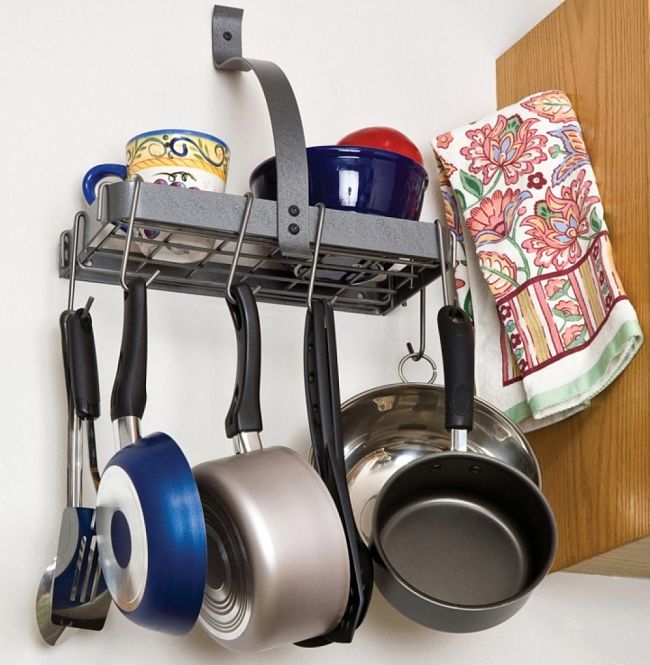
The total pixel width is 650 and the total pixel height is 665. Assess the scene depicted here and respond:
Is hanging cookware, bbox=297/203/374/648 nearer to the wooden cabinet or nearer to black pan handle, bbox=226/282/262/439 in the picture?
black pan handle, bbox=226/282/262/439

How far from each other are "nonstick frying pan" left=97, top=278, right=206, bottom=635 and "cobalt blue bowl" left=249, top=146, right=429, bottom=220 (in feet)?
0.87

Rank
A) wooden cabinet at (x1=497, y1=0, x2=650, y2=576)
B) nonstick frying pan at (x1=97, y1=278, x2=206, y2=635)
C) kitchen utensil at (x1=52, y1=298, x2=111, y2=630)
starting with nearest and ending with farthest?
nonstick frying pan at (x1=97, y1=278, x2=206, y2=635) → kitchen utensil at (x1=52, y1=298, x2=111, y2=630) → wooden cabinet at (x1=497, y1=0, x2=650, y2=576)

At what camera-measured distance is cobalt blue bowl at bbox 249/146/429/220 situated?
87 cm

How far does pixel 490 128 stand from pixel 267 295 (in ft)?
1.00

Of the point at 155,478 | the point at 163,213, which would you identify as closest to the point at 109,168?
the point at 163,213

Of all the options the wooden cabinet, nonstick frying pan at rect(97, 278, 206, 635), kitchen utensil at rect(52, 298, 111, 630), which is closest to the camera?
nonstick frying pan at rect(97, 278, 206, 635)

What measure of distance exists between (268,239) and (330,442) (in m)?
0.18

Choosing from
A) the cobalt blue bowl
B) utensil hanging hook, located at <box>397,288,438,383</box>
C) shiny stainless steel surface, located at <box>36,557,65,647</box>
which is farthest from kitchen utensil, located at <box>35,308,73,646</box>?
utensil hanging hook, located at <box>397,288,438,383</box>

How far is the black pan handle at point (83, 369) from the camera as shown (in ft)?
2.71

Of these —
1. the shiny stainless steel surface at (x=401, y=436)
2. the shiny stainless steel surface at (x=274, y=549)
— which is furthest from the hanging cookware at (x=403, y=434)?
the shiny stainless steel surface at (x=274, y=549)

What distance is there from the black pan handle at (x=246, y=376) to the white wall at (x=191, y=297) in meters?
0.17

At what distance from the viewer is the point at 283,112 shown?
89 centimetres

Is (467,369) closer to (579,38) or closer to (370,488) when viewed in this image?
(370,488)

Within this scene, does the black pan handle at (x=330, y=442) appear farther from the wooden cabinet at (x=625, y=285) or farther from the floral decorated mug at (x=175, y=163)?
the wooden cabinet at (x=625, y=285)
